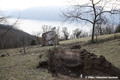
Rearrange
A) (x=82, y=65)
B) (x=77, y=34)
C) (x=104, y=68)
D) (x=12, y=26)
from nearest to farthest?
(x=104, y=68) → (x=82, y=65) → (x=12, y=26) → (x=77, y=34)

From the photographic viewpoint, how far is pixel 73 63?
644cm

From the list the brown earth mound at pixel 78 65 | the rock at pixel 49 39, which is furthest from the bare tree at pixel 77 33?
the brown earth mound at pixel 78 65

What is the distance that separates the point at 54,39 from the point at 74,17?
5977 millimetres

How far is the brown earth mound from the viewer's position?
5855 mm

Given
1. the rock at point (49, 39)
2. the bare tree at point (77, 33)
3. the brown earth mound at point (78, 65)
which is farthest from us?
the bare tree at point (77, 33)

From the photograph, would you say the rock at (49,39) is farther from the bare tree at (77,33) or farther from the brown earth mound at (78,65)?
the bare tree at (77,33)

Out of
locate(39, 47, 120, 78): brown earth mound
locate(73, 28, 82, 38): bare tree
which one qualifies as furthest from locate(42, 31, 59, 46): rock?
locate(73, 28, 82, 38): bare tree

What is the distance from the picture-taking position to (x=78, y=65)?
638cm

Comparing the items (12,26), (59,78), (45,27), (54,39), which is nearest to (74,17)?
(54,39)

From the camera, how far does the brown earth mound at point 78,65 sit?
5855mm

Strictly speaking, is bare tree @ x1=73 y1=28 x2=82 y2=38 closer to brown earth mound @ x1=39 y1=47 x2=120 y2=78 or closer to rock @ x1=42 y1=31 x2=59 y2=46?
rock @ x1=42 y1=31 x2=59 y2=46

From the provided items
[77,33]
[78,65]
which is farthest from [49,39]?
[77,33]

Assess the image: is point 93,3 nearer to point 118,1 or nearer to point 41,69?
point 118,1

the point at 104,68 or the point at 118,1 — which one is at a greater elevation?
the point at 118,1
